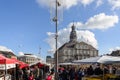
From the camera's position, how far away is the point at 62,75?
32.8 metres

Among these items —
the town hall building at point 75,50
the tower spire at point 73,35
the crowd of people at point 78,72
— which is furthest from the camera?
the town hall building at point 75,50

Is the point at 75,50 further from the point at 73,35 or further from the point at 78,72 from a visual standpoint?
the point at 78,72

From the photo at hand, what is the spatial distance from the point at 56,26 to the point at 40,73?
3.97m

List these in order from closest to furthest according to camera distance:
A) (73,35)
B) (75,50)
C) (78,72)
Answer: (78,72), (73,35), (75,50)

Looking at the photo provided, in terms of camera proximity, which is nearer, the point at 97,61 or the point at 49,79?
the point at 49,79

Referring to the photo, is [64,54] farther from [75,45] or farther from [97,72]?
[97,72]

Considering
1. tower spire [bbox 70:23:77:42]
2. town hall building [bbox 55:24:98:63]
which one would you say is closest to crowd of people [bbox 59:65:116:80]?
tower spire [bbox 70:23:77:42]

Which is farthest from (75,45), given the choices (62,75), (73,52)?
(62,75)

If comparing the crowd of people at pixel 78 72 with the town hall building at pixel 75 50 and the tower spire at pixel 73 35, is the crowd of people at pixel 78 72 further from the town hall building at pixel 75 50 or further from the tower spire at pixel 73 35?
the town hall building at pixel 75 50

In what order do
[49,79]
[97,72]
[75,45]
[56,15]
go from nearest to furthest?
[49,79], [97,72], [56,15], [75,45]

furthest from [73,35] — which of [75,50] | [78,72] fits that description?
[78,72]

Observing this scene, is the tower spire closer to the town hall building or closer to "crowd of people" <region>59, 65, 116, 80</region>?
the town hall building

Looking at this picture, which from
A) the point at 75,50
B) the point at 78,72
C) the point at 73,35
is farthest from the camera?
the point at 75,50

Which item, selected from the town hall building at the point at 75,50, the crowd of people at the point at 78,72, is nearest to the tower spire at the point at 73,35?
the town hall building at the point at 75,50
